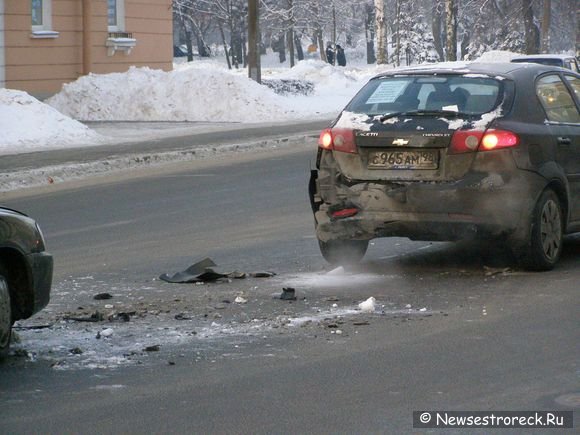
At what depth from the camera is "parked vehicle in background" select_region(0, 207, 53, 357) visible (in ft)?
23.1

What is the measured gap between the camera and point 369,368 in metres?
6.52

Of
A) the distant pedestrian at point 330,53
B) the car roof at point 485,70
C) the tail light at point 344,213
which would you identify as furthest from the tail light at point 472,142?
the distant pedestrian at point 330,53

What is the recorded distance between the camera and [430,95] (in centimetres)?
947

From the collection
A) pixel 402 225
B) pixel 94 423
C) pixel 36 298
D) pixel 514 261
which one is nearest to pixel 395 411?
pixel 94 423

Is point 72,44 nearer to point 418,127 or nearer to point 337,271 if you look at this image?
point 337,271

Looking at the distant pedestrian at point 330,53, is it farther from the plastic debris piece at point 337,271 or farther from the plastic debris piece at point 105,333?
the plastic debris piece at point 105,333

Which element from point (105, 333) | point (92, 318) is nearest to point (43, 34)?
point (92, 318)

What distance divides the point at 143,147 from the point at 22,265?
48.1ft

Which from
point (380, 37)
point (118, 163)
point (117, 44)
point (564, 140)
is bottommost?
point (118, 163)

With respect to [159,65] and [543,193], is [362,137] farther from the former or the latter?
[159,65]

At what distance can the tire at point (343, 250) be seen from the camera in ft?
32.1

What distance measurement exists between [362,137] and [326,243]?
945 mm

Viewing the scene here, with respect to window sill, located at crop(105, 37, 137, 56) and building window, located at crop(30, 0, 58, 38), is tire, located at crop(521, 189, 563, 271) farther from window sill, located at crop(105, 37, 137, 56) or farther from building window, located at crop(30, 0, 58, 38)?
window sill, located at crop(105, 37, 137, 56)

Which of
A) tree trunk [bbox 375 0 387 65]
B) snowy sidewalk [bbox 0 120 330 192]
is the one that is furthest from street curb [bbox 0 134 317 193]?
tree trunk [bbox 375 0 387 65]
